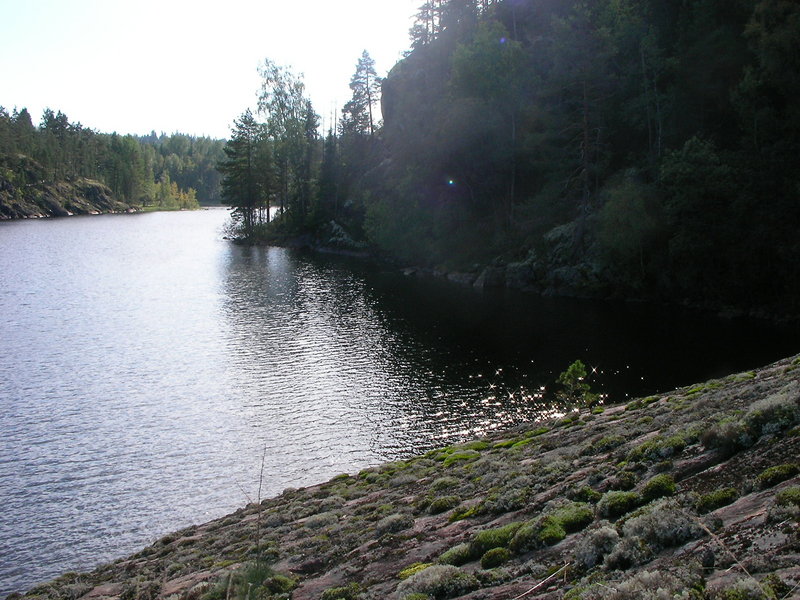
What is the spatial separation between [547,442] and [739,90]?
49.0 metres

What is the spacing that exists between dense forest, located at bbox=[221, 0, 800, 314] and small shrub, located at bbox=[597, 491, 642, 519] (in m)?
47.6

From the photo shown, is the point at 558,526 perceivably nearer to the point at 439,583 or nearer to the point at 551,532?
the point at 551,532

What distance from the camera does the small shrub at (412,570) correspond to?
40.2ft

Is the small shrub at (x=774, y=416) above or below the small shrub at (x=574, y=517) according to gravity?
above

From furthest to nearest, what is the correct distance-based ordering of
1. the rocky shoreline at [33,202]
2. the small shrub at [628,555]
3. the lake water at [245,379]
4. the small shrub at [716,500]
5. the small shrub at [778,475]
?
1. the rocky shoreline at [33,202]
2. the lake water at [245,379]
3. the small shrub at [716,500]
4. the small shrub at [778,475]
5. the small shrub at [628,555]

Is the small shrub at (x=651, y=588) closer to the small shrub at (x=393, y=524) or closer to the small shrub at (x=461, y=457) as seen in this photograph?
the small shrub at (x=393, y=524)

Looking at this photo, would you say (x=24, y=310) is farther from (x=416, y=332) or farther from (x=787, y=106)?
(x=787, y=106)

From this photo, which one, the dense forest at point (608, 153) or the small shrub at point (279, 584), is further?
the dense forest at point (608, 153)

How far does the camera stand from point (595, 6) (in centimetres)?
8119

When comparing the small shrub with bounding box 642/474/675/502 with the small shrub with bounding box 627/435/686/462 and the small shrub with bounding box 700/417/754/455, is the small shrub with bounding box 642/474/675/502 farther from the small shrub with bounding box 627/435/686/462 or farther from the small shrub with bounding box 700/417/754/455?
the small shrub with bounding box 627/435/686/462

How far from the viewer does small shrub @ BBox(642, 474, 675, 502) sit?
1123cm

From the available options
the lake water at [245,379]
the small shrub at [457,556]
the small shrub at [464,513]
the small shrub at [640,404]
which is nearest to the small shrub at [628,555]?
the small shrub at [457,556]

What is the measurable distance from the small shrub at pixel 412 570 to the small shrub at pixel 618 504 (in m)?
3.65

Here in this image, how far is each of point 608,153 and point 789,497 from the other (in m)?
67.9
